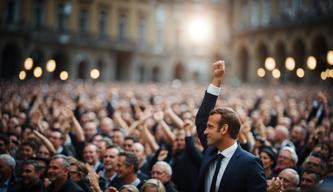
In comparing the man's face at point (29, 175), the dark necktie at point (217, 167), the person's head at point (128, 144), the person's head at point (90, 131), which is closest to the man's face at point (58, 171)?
the man's face at point (29, 175)

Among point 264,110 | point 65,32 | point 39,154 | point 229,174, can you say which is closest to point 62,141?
point 39,154

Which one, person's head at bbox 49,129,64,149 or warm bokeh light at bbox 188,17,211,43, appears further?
warm bokeh light at bbox 188,17,211,43

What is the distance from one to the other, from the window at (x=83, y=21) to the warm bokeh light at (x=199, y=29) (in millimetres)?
13669

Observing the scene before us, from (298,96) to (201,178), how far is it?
21.6m

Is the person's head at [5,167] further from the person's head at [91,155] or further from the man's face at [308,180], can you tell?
the man's face at [308,180]

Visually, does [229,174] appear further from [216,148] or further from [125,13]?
[125,13]

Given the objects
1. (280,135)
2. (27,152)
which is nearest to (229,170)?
(27,152)

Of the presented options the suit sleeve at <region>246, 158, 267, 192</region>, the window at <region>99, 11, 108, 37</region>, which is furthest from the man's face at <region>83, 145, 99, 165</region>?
the window at <region>99, 11, 108, 37</region>

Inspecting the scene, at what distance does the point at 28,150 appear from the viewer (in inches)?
321

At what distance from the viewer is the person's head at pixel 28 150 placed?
812cm

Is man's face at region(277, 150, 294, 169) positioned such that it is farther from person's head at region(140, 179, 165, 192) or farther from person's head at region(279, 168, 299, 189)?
person's head at region(140, 179, 165, 192)

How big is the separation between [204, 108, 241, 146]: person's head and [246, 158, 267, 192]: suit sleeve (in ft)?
1.13

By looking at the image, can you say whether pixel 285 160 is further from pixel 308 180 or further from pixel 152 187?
pixel 152 187

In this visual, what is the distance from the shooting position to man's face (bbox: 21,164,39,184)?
6539 mm
